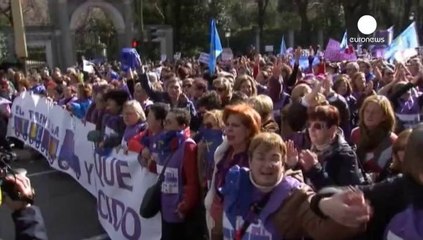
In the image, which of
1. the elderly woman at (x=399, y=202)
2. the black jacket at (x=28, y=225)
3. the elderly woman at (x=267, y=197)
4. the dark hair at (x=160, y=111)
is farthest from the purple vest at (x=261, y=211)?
the dark hair at (x=160, y=111)

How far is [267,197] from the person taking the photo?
3.45 meters

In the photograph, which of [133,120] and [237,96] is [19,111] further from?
[237,96]

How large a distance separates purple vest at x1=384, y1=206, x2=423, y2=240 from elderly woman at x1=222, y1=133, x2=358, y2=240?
379 mm

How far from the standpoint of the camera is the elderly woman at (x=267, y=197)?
329 centimetres

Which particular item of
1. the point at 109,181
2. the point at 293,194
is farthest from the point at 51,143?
the point at 293,194

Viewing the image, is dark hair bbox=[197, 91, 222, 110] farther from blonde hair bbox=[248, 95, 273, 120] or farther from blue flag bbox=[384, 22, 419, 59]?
blue flag bbox=[384, 22, 419, 59]

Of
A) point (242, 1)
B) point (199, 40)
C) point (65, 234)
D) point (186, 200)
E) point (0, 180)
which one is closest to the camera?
point (0, 180)

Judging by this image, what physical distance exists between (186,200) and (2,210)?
4356mm

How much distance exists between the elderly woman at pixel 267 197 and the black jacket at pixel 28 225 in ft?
3.43

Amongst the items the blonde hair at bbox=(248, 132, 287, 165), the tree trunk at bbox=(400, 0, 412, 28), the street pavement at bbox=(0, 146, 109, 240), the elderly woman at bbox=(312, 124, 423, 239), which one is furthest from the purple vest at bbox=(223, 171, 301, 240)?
the tree trunk at bbox=(400, 0, 412, 28)

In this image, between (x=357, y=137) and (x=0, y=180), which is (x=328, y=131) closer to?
(x=357, y=137)

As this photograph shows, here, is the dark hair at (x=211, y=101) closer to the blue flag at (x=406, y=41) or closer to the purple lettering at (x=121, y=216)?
the purple lettering at (x=121, y=216)

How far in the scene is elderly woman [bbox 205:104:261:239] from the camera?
4.27 m

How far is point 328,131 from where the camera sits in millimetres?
4266
